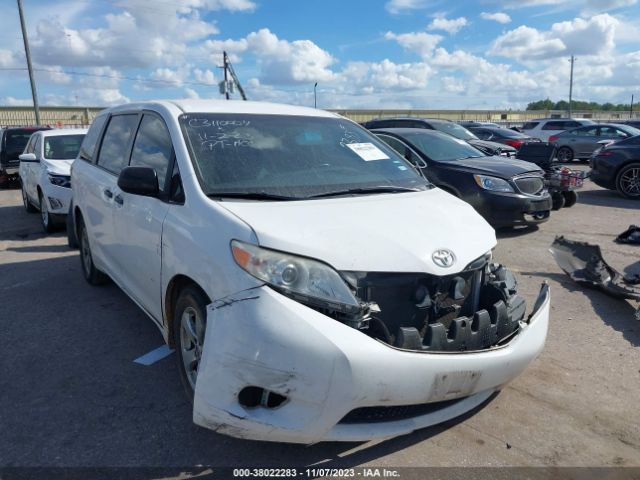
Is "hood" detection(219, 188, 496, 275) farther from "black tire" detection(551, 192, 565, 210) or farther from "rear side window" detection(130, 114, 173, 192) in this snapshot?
"black tire" detection(551, 192, 565, 210)

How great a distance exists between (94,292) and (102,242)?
3.31 feet

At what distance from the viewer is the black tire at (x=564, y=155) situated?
2023cm

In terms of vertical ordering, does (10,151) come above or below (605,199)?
above

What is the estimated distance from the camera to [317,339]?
2.29 meters

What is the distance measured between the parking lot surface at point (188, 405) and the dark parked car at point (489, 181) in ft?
8.01

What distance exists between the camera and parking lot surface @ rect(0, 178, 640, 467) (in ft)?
9.08

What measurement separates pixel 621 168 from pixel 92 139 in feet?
36.4

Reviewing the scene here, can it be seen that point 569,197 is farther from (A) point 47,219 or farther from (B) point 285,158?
(A) point 47,219

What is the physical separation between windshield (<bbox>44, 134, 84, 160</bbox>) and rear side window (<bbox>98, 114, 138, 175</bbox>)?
4979 mm

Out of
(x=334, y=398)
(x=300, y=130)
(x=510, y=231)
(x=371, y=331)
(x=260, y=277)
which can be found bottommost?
(x=510, y=231)

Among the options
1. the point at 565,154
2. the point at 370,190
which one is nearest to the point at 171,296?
the point at 370,190

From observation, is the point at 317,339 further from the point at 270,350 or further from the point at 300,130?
the point at 300,130

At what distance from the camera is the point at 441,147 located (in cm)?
909

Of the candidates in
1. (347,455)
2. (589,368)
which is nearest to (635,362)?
(589,368)
